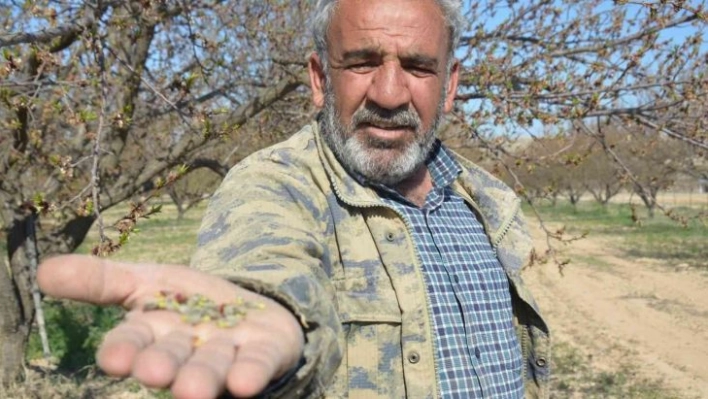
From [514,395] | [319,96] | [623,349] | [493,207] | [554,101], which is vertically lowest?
[623,349]

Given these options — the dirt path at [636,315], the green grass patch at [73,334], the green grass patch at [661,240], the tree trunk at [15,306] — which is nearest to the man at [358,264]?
the dirt path at [636,315]

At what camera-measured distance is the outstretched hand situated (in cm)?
98

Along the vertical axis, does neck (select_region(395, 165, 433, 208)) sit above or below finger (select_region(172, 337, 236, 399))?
above

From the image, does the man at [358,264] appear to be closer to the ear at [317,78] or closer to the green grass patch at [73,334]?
the ear at [317,78]

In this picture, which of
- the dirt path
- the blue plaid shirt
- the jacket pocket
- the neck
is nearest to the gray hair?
the neck

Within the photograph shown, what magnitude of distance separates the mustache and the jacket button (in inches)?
28.8

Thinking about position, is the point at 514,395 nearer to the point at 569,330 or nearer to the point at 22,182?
the point at 22,182

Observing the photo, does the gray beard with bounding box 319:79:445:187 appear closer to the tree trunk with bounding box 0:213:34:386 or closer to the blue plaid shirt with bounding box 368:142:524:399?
the blue plaid shirt with bounding box 368:142:524:399

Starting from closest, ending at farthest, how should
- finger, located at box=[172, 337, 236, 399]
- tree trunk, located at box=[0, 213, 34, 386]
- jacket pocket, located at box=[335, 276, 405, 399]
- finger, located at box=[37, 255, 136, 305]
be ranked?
1. finger, located at box=[172, 337, 236, 399]
2. finger, located at box=[37, 255, 136, 305]
3. jacket pocket, located at box=[335, 276, 405, 399]
4. tree trunk, located at box=[0, 213, 34, 386]

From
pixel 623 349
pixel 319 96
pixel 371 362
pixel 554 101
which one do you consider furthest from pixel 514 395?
pixel 623 349

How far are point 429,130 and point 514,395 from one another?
88 centimetres

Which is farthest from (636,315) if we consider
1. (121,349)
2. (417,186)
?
(121,349)

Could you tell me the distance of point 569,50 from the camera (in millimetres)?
5309

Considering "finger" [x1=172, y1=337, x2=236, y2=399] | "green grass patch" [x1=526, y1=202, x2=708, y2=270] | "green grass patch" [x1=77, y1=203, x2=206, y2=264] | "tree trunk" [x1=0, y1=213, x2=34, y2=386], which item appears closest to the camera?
"finger" [x1=172, y1=337, x2=236, y2=399]
